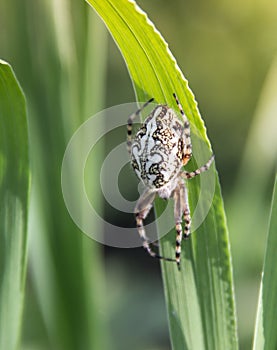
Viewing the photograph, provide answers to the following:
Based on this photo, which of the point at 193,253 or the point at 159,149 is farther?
the point at 159,149

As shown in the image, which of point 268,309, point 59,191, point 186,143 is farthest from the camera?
point 59,191

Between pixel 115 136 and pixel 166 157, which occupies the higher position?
pixel 115 136

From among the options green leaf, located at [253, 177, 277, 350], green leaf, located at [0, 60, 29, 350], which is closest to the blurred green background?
green leaf, located at [0, 60, 29, 350]

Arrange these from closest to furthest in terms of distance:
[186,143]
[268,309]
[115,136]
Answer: [268,309] → [186,143] → [115,136]

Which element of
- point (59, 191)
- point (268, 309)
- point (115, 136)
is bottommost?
point (268, 309)

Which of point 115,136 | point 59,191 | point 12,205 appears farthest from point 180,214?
point 115,136

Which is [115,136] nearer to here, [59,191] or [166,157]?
[59,191]

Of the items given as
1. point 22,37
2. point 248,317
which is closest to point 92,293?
point 22,37
